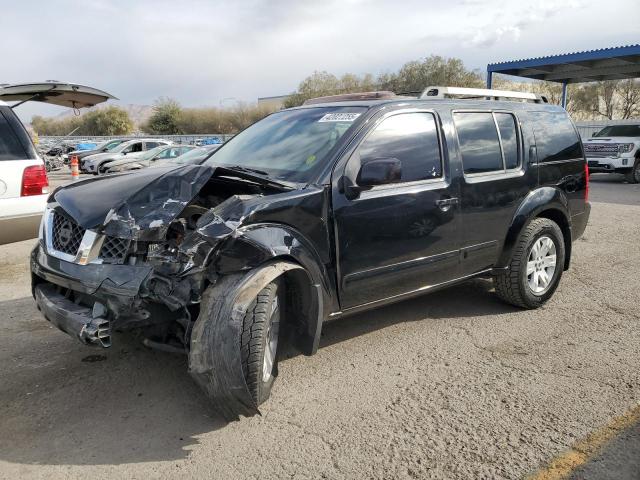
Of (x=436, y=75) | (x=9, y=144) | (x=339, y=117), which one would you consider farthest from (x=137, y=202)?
(x=436, y=75)

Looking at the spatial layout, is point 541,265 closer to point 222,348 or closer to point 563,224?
point 563,224

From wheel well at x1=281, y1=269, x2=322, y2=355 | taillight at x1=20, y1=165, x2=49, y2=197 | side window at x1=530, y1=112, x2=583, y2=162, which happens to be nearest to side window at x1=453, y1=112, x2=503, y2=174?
side window at x1=530, y1=112, x2=583, y2=162

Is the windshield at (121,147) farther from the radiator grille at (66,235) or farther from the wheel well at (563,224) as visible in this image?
the wheel well at (563,224)

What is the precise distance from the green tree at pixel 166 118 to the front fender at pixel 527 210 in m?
62.8

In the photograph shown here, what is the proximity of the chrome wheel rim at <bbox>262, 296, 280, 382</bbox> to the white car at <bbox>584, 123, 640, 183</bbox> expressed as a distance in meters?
15.1

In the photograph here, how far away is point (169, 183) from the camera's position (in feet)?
10.8

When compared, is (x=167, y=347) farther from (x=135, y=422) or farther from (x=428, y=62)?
(x=428, y=62)

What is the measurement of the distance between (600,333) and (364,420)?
8.06ft

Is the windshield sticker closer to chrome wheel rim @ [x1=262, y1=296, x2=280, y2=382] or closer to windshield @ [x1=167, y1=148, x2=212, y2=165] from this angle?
windshield @ [x1=167, y1=148, x2=212, y2=165]

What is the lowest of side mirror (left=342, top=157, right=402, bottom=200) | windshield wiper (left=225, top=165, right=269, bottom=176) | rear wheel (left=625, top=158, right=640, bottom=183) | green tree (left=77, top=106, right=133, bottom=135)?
rear wheel (left=625, top=158, right=640, bottom=183)

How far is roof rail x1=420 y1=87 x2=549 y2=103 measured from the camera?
15.0 feet

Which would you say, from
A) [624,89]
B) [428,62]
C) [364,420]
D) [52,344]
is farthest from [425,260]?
[624,89]

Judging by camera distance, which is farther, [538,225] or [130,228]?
[538,225]

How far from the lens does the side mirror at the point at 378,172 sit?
134 inches
